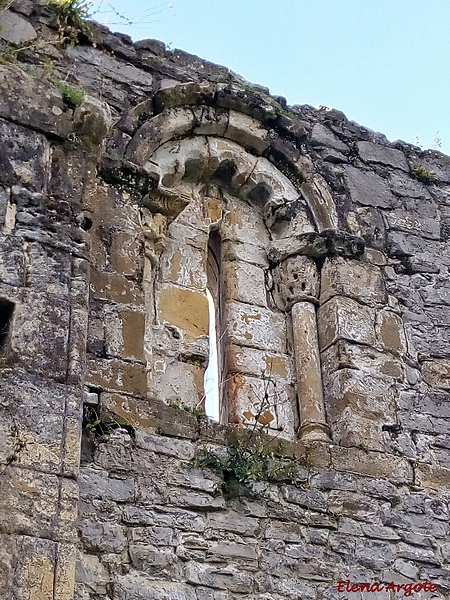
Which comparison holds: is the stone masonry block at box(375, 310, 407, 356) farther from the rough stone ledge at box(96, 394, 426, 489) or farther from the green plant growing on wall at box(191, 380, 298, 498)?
the green plant growing on wall at box(191, 380, 298, 498)

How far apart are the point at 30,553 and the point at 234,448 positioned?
76.1 inches

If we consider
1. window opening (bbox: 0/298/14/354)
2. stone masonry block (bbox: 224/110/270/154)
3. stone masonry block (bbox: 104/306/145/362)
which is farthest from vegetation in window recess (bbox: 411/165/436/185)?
window opening (bbox: 0/298/14/354)

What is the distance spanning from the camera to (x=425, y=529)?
18.7 feet

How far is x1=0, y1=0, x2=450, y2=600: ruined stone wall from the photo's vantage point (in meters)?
4.31

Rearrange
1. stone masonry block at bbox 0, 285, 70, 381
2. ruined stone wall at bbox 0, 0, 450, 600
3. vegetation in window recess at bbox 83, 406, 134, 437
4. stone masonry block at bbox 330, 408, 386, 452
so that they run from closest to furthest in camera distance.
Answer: stone masonry block at bbox 0, 285, 70, 381
ruined stone wall at bbox 0, 0, 450, 600
vegetation in window recess at bbox 83, 406, 134, 437
stone masonry block at bbox 330, 408, 386, 452

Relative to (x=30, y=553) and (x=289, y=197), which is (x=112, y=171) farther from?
(x=30, y=553)

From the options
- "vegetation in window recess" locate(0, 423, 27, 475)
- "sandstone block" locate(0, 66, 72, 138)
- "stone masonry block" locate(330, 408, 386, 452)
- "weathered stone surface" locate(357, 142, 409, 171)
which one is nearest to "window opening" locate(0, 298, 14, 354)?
"vegetation in window recess" locate(0, 423, 27, 475)

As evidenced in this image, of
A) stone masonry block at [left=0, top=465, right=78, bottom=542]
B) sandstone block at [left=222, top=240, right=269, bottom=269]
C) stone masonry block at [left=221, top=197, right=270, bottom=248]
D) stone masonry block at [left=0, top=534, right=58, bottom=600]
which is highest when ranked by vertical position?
stone masonry block at [left=221, top=197, right=270, bottom=248]

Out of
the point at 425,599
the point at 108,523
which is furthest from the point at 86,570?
the point at 425,599

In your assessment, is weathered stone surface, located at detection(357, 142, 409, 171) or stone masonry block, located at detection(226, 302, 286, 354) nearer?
stone masonry block, located at detection(226, 302, 286, 354)

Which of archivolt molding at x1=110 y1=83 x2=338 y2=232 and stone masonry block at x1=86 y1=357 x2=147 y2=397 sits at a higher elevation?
archivolt molding at x1=110 y1=83 x2=338 y2=232

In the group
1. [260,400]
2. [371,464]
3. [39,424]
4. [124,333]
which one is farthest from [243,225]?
[39,424]

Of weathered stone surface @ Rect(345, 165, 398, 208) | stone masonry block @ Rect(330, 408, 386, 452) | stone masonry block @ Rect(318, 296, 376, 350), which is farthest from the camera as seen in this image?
weathered stone surface @ Rect(345, 165, 398, 208)

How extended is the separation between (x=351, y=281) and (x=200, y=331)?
1.21 meters
